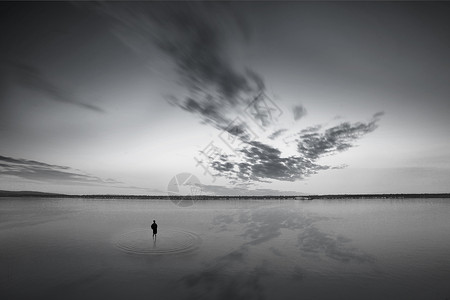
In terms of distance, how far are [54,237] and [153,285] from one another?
31.3 meters

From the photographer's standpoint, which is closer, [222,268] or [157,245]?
[222,268]

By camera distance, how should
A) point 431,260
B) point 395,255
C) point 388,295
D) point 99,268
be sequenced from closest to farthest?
point 388,295
point 99,268
point 431,260
point 395,255

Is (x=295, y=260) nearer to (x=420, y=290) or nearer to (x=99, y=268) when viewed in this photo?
(x=420, y=290)

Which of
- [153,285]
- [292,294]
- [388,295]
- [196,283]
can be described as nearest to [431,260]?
[388,295]

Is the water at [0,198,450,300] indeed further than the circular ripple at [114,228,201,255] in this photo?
No

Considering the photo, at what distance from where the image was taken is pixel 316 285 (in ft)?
65.0

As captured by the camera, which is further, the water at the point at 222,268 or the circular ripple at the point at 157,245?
the circular ripple at the point at 157,245

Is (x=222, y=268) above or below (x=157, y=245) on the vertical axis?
below

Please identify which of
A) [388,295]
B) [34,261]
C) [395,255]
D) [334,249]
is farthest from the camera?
[334,249]

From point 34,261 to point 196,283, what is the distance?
1972 cm

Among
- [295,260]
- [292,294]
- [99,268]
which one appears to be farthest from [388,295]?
[99,268]

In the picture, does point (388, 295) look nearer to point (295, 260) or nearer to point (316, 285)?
point (316, 285)

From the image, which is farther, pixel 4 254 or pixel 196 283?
pixel 4 254

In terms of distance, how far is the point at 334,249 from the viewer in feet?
107
